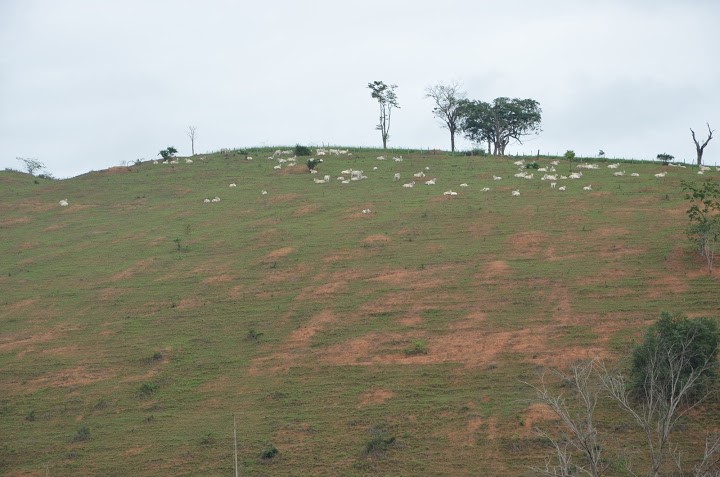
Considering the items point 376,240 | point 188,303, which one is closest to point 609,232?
point 376,240

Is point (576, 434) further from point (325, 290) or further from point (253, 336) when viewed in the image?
point (325, 290)

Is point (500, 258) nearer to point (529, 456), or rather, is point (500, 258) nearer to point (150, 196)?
point (529, 456)

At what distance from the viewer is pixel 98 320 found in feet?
158

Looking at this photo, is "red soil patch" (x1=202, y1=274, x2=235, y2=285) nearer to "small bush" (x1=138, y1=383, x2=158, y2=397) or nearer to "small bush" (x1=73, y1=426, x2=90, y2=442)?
"small bush" (x1=138, y1=383, x2=158, y2=397)

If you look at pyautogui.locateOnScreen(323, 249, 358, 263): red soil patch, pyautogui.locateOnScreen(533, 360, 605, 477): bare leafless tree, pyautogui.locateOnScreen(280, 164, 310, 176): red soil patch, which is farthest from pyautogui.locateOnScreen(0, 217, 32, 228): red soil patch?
pyautogui.locateOnScreen(533, 360, 605, 477): bare leafless tree

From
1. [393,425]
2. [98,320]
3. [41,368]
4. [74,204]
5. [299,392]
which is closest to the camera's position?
[393,425]

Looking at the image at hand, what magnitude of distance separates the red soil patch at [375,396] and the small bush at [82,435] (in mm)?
11666

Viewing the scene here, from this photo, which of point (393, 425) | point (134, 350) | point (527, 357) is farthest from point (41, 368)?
point (527, 357)

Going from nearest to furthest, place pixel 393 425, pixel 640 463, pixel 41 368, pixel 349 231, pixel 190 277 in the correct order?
1. pixel 640 463
2. pixel 393 425
3. pixel 41 368
4. pixel 190 277
5. pixel 349 231

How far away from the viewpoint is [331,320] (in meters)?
44.7

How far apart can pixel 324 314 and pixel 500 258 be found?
1163 centimetres

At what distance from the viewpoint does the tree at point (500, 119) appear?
97938 millimetres

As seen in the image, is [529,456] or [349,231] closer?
[529,456]

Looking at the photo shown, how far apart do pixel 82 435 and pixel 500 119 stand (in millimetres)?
71811
